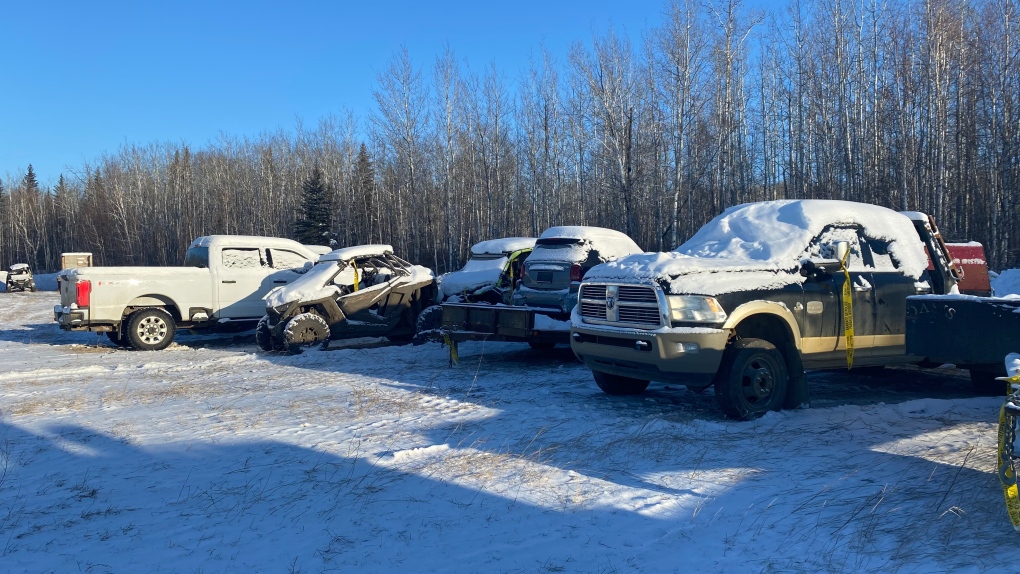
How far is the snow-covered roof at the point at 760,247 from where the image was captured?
6590 mm

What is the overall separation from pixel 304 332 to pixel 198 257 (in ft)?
13.4

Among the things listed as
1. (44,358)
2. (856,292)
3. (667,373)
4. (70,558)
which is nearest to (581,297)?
(667,373)

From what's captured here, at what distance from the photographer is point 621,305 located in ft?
22.6

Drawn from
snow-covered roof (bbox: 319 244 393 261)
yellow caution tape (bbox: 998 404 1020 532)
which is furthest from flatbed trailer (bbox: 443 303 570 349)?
yellow caution tape (bbox: 998 404 1020 532)

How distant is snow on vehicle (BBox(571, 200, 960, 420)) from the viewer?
6.41 metres

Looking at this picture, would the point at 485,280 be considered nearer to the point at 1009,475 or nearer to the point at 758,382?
the point at 758,382

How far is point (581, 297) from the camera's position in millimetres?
7488

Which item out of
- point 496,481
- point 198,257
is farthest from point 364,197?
point 496,481

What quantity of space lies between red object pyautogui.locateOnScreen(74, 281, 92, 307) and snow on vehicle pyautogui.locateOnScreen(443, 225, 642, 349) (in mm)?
7282

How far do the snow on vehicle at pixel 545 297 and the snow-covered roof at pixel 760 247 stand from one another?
208 centimetres

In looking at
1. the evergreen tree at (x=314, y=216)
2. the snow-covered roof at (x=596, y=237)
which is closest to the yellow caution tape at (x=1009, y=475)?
the snow-covered roof at (x=596, y=237)

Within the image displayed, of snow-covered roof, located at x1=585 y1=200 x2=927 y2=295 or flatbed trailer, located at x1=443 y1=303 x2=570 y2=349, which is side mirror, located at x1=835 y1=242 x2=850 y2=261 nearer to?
snow-covered roof, located at x1=585 y1=200 x2=927 y2=295

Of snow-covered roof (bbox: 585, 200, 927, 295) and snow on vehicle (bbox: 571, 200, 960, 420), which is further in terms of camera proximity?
snow-covered roof (bbox: 585, 200, 927, 295)

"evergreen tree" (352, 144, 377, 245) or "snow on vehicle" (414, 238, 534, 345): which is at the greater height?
"evergreen tree" (352, 144, 377, 245)
